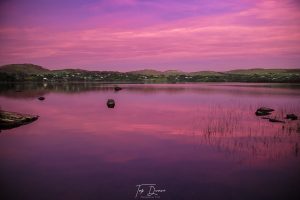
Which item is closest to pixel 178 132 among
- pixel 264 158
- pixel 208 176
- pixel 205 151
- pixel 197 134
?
pixel 197 134

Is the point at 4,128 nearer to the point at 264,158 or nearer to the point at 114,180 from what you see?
the point at 114,180

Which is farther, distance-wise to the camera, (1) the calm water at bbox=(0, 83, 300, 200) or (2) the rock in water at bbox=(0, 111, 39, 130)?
(2) the rock in water at bbox=(0, 111, 39, 130)

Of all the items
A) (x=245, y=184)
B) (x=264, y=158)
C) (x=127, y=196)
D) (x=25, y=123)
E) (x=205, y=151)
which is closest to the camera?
(x=127, y=196)

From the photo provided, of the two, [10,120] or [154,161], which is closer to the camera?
[154,161]

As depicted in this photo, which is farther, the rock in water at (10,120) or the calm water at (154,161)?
the rock in water at (10,120)

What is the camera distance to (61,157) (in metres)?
17.3

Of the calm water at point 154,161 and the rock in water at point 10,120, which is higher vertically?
the rock in water at point 10,120

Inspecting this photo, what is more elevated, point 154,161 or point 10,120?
point 10,120

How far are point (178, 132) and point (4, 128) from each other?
14.0m

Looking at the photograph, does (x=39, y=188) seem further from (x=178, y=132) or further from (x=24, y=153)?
(x=178, y=132)

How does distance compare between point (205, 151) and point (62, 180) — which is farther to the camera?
point (205, 151)

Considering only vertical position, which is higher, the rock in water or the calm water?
the rock in water

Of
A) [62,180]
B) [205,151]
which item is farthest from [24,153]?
[205,151]

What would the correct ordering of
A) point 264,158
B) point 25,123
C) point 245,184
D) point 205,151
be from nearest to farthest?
point 245,184 → point 264,158 → point 205,151 → point 25,123
